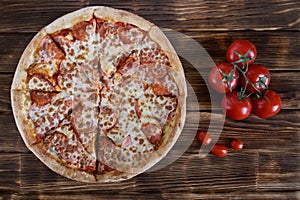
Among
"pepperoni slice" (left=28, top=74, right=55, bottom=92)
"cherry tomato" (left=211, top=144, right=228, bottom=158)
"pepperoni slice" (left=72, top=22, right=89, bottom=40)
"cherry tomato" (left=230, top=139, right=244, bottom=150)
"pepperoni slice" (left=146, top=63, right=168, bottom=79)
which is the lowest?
"cherry tomato" (left=211, top=144, right=228, bottom=158)

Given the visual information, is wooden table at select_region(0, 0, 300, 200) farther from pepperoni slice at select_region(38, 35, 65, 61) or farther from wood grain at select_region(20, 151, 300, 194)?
pepperoni slice at select_region(38, 35, 65, 61)

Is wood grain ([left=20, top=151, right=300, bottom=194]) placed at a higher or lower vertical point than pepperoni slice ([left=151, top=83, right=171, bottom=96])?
lower

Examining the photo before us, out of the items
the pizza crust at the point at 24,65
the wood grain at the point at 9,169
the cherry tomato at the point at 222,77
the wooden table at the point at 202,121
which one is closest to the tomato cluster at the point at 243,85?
the cherry tomato at the point at 222,77

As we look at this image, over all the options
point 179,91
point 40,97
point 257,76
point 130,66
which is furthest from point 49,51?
point 257,76

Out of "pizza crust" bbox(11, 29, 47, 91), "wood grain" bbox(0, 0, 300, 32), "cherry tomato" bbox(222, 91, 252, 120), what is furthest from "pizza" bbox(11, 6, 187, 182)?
"cherry tomato" bbox(222, 91, 252, 120)

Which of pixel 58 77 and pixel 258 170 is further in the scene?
pixel 258 170

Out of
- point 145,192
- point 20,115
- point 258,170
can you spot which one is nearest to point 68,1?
point 20,115

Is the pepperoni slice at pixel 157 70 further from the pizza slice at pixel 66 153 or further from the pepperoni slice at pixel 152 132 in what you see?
the pizza slice at pixel 66 153

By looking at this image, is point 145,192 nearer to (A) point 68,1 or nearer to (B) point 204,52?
(B) point 204,52
